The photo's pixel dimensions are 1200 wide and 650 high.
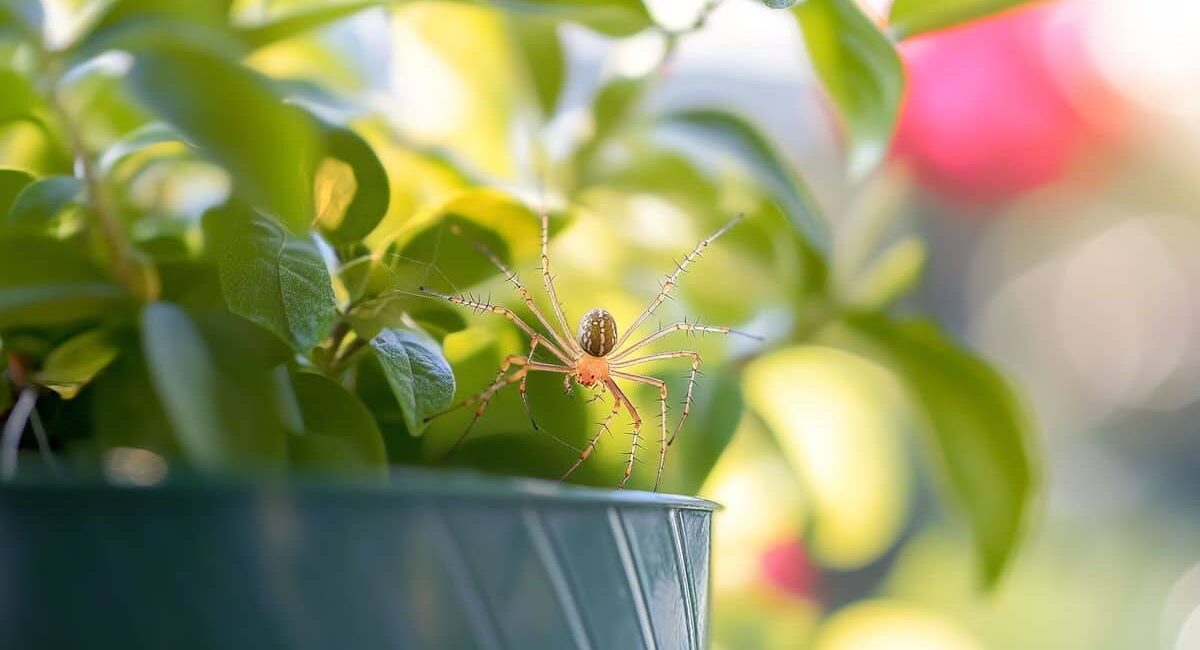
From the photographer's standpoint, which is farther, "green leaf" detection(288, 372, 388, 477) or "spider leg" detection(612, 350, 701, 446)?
"spider leg" detection(612, 350, 701, 446)

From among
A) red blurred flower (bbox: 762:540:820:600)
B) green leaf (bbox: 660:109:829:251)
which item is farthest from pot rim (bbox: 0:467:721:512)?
red blurred flower (bbox: 762:540:820:600)

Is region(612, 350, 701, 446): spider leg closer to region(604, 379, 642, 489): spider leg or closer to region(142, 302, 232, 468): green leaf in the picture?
region(604, 379, 642, 489): spider leg

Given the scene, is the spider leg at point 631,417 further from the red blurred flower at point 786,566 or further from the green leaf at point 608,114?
the red blurred flower at point 786,566

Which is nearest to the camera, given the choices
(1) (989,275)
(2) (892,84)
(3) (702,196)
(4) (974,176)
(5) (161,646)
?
(5) (161,646)

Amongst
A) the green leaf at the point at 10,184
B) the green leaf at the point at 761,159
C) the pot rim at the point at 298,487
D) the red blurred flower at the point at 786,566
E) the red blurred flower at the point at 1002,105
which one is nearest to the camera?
the pot rim at the point at 298,487

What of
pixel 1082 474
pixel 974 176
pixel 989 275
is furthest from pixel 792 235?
pixel 1082 474

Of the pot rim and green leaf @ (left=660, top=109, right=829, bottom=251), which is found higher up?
green leaf @ (left=660, top=109, right=829, bottom=251)

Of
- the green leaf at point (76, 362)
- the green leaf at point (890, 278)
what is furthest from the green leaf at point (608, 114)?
the green leaf at point (76, 362)

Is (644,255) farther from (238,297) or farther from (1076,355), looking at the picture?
(1076,355)
